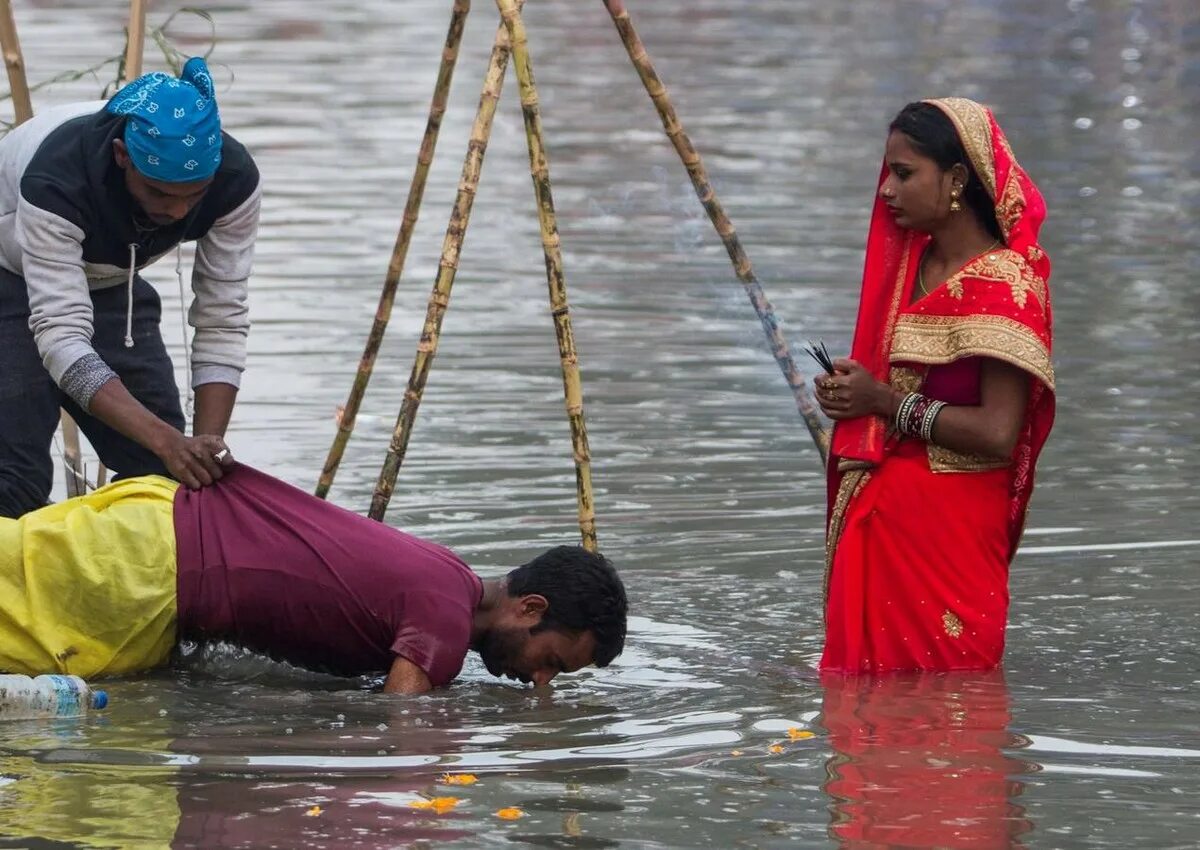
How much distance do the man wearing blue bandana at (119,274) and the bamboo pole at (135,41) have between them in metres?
0.64

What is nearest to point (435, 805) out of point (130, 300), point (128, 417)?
point (128, 417)

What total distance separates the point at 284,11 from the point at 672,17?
15.2ft

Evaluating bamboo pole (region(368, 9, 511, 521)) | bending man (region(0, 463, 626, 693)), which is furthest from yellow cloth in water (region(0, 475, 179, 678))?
bamboo pole (region(368, 9, 511, 521))

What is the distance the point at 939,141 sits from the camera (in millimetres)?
4598

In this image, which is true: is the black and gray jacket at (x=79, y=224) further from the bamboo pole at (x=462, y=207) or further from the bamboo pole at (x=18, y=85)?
the bamboo pole at (x=18, y=85)

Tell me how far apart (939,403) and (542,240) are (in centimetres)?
116

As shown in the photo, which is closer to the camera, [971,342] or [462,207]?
[971,342]

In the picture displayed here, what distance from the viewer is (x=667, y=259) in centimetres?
1126

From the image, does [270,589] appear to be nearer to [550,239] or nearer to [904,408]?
[550,239]

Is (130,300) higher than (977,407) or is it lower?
higher

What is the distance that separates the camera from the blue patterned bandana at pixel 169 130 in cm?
464

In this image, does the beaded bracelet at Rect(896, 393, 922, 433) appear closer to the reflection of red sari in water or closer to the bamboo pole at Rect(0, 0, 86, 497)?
the reflection of red sari in water

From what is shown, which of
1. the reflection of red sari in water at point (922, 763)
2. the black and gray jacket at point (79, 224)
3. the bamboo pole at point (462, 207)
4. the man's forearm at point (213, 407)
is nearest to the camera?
the reflection of red sari in water at point (922, 763)

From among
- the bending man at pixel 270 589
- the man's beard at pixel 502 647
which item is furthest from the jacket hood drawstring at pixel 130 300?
the man's beard at pixel 502 647
